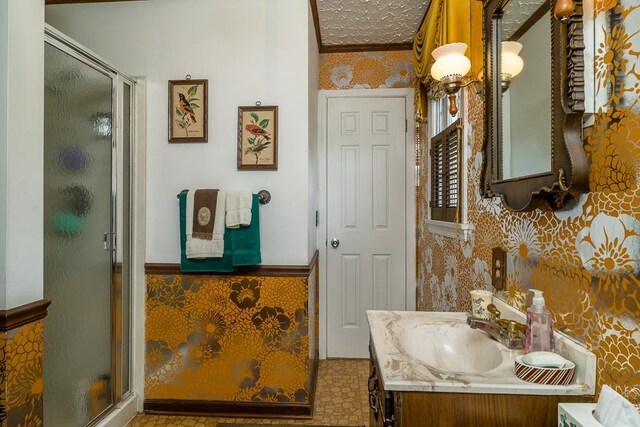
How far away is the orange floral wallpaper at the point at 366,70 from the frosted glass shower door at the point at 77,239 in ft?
5.25

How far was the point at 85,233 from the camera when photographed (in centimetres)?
177

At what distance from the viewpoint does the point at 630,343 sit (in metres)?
0.76

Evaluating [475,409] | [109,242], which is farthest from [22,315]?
[475,409]

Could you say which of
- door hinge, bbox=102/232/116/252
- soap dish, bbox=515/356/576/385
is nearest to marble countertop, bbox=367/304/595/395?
soap dish, bbox=515/356/576/385

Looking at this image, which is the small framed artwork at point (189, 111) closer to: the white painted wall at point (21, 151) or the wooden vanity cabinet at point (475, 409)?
the white painted wall at point (21, 151)

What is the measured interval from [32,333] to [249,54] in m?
1.68

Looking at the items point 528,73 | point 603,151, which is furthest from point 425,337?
point 528,73

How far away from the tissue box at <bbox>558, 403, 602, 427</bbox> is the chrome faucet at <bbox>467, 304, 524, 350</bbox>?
26cm

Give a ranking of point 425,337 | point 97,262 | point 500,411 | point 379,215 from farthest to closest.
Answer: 1. point 379,215
2. point 97,262
3. point 425,337
4. point 500,411

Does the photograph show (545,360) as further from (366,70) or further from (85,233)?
(366,70)

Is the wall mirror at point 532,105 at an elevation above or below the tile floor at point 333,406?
above

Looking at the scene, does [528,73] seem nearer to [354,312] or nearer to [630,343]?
[630,343]

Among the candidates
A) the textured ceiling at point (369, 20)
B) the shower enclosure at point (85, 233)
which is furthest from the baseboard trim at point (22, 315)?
the textured ceiling at point (369, 20)

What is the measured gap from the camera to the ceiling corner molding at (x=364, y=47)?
2.83 m
